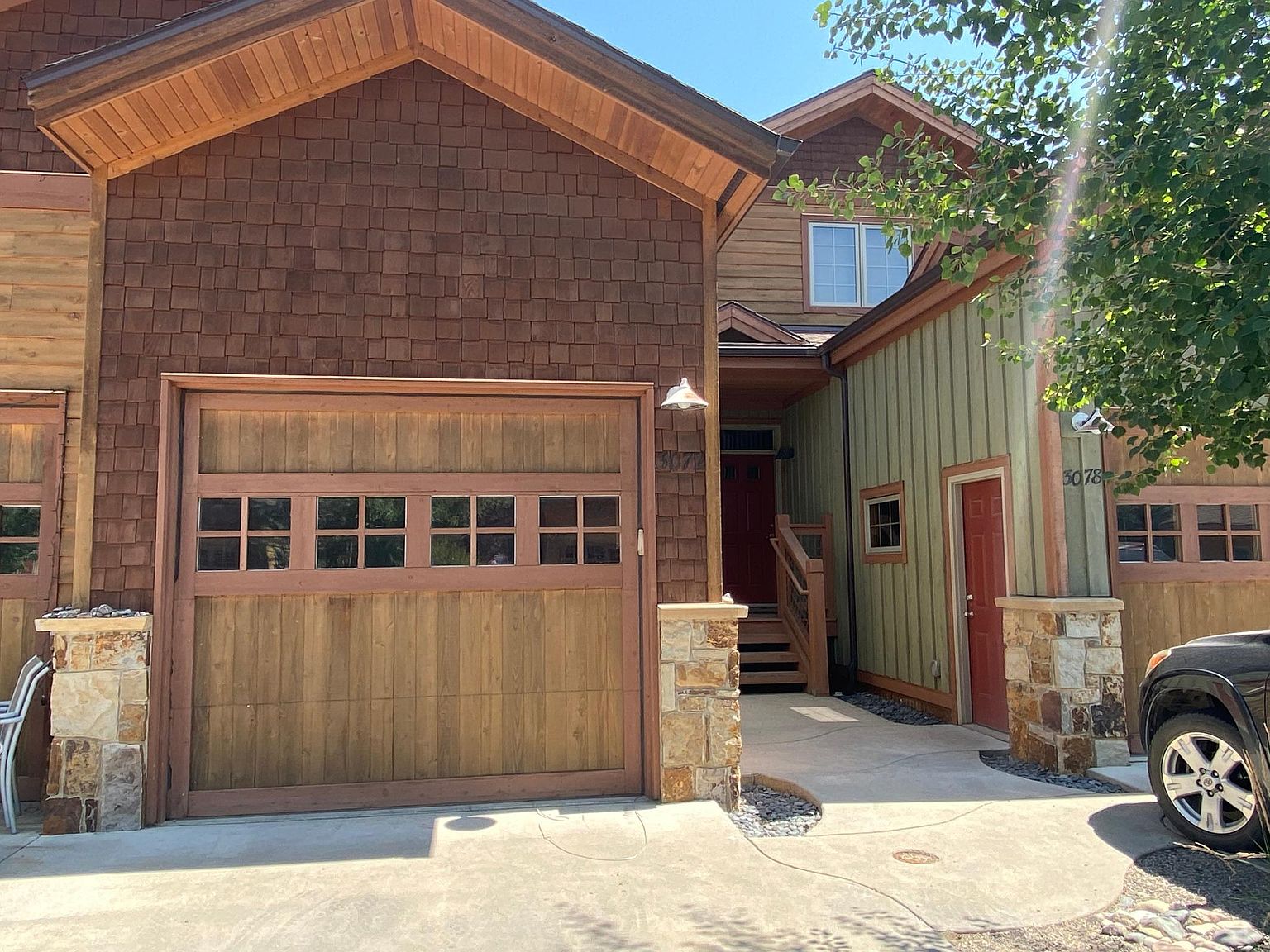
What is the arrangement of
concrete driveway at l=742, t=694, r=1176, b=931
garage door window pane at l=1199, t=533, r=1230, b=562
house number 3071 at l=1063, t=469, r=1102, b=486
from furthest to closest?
garage door window pane at l=1199, t=533, r=1230, b=562, house number 3071 at l=1063, t=469, r=1102, b=486, concrete driveway at l=742, t=694, r=1176, b=931

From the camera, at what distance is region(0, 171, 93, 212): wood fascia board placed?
5.35 meters

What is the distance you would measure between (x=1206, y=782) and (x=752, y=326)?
644 cm

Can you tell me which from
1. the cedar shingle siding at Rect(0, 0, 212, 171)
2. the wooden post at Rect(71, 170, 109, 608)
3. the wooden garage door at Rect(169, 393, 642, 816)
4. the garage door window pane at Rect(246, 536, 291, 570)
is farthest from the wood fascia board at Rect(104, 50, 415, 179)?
the garage door window pane at Rect(246, 536, 291, 570)

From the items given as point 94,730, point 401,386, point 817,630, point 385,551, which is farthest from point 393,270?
point 817,630

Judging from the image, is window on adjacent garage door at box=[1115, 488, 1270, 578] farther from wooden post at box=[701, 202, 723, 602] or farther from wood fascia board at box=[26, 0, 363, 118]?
wood fascia board at box=[26, 0, 363, 118]

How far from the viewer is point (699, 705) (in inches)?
205

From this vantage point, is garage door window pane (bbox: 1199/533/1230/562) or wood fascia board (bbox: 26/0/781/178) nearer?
A: wood fascia board (bbox: 26/0/781/178)

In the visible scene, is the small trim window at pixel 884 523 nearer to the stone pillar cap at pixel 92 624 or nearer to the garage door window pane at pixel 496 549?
the garage door window pane at pixel 496 549

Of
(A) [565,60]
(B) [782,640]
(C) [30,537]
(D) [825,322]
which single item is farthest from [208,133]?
(D) [825,322]

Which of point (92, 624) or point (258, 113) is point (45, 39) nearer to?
point (258, 113)

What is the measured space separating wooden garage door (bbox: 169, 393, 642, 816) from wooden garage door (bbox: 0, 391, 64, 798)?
2.80 ft

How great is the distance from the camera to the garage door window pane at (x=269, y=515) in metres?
5.22

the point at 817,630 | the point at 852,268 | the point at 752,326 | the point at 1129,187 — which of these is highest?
the point at 852,268

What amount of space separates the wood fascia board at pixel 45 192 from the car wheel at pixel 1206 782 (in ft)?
22.0
